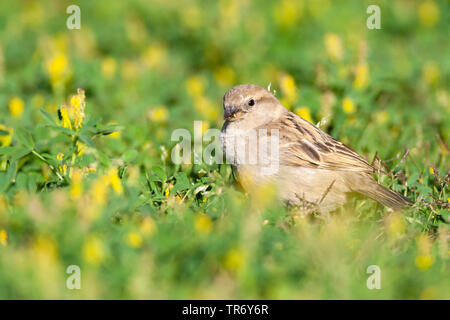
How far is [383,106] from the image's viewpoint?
7234 millimetres

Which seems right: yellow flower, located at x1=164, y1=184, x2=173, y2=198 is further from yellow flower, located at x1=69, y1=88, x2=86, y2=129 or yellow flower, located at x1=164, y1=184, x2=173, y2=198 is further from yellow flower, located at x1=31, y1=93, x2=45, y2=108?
yellow flower, located at x1=31, y1=93, x2=45, y2=108

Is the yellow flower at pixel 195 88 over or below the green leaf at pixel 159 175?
over

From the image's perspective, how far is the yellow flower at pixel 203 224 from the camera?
3801 millimetres

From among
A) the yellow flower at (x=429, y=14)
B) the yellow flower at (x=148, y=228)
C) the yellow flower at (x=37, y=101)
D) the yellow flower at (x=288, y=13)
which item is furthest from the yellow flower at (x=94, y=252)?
the yellow flower at (x=429, y=14)

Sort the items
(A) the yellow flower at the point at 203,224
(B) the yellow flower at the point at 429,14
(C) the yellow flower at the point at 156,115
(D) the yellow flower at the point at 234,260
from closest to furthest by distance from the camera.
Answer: (D) the yellow flower at the point at 234,260, (A) the yellow flower at the point at 203,224, (C) the yellow flower at the point at 156,115, (B) the yellow flower at the point at 429,14

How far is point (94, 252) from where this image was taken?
350 centimetres

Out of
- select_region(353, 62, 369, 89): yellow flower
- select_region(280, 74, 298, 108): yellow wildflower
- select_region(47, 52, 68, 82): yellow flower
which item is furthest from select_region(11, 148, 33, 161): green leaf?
select_region(353, 62, 369, 89): yellow flower

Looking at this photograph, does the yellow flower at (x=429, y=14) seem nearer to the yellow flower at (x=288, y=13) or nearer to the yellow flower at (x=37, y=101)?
the yellow flower at (x=288, y=13)

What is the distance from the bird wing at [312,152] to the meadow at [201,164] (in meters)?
0.20

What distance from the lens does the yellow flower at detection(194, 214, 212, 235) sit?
3.80 meters

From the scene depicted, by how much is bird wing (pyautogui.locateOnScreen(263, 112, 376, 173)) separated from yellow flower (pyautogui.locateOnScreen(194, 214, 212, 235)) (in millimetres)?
1168

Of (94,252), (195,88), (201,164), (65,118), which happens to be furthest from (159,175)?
(195,88)

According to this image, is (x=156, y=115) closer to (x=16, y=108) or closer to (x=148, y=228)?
(x=16, y=108)

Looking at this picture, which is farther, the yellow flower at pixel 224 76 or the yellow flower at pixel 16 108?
the yellow flower at pixel 224 76
